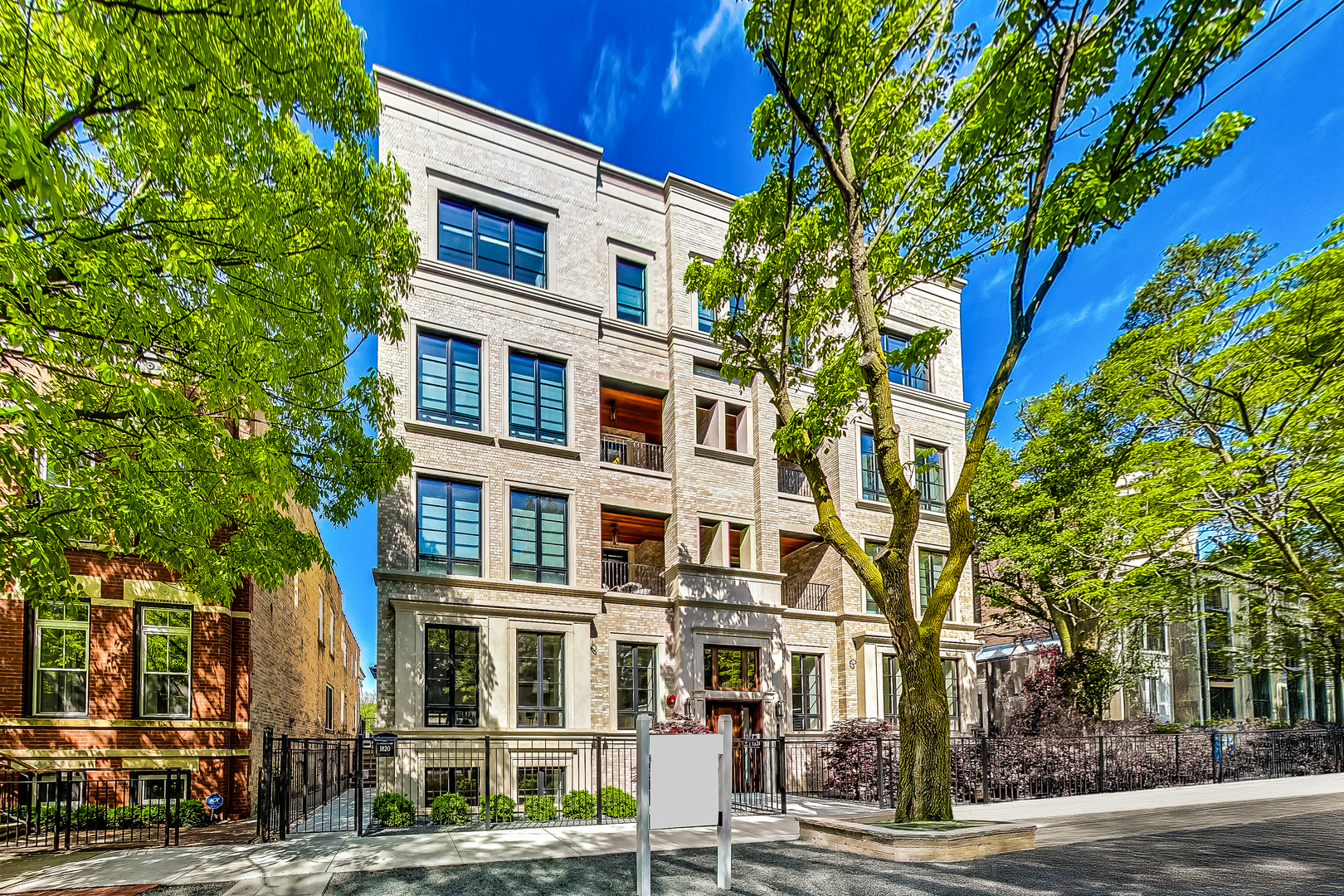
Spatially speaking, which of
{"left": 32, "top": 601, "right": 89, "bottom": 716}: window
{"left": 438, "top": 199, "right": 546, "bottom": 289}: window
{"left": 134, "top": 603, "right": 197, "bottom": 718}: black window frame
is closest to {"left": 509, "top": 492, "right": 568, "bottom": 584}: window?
{"left": 438, "top": 199, "right": 546, "bottom": 289}: window

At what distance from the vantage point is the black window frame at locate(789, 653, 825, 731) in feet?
71.5

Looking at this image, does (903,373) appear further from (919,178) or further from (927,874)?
(927,874)

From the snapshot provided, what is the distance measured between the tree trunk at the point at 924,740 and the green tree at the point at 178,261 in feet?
29.2

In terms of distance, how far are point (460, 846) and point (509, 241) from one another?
14078 mm

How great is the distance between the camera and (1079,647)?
2481 cm

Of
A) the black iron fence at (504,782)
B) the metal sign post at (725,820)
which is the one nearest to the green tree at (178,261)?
the black iron fence at (504,782)

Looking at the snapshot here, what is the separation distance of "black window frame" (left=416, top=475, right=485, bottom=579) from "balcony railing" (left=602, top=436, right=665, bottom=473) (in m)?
3.76

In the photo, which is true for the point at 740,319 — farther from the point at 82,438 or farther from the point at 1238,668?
the point at 1238,668

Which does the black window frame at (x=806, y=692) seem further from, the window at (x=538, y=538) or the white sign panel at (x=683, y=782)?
the white sign panel at (x=683, y=782)

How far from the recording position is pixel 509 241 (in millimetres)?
20109

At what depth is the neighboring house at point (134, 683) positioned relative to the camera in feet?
45.7

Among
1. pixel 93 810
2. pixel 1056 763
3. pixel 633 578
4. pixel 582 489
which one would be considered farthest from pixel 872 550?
pixel 93 810

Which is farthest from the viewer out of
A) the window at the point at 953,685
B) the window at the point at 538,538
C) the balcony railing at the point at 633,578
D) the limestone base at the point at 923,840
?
the window at the point at 953,685

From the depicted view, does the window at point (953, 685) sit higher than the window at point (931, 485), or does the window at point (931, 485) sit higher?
the window at point (931, 485)
